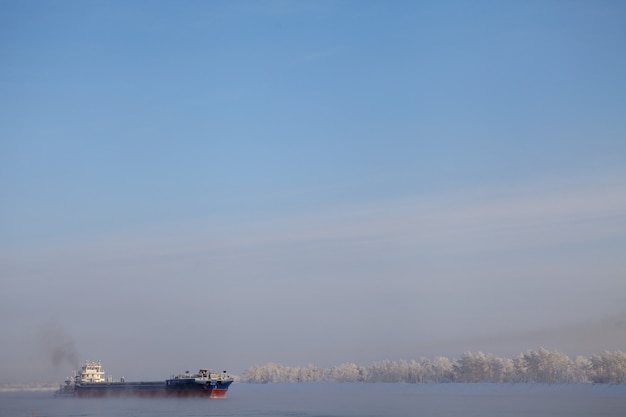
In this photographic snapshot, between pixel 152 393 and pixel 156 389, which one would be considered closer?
pixel 156 389

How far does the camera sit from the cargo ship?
136750mm

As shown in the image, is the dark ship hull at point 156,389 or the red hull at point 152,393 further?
the red hull at point 152,393

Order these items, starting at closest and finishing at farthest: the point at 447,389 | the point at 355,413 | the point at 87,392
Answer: the point at 355,413 → the point at 87,392 → the point at 447,389

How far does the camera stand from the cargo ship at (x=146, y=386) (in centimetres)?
13675

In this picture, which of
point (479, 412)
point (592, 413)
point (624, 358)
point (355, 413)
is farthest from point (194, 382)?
point (624, 358)

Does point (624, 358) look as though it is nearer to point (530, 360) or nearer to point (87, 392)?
point (530, 360)

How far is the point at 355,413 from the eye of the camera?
318 feet

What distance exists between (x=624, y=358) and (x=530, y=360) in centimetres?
2217

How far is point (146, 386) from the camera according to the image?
5881 inches

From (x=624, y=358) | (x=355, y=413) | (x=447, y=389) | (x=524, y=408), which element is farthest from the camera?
(x=447, y=389)

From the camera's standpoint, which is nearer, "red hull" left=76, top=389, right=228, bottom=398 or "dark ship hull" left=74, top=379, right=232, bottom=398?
"dark ship hull" left=74, top=379, right=232, bottom=398

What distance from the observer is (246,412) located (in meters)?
102

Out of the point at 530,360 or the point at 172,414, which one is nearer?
the point at 172,414

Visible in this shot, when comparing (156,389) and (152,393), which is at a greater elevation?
(156,389)
